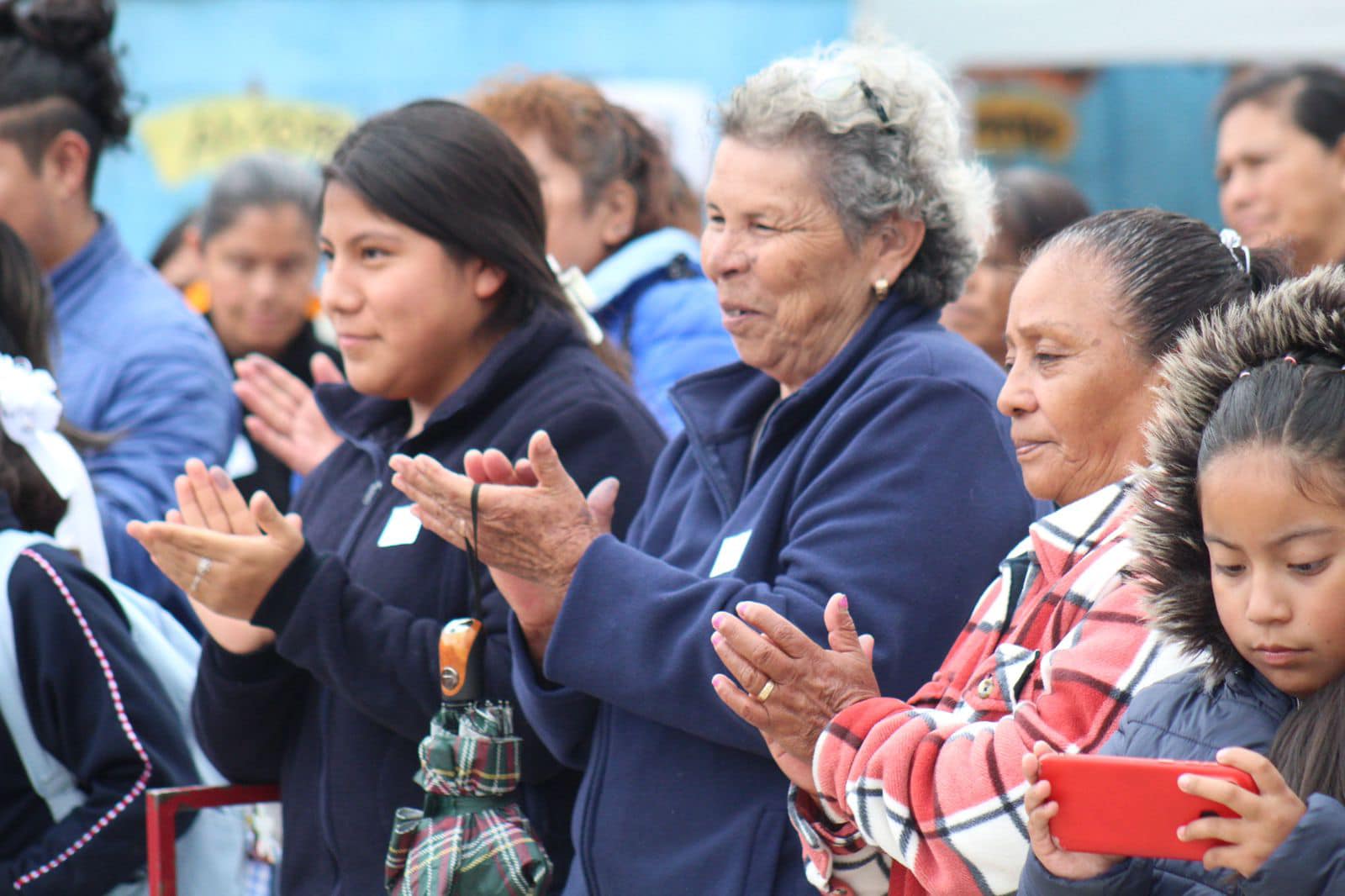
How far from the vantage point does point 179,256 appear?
6.63 metres

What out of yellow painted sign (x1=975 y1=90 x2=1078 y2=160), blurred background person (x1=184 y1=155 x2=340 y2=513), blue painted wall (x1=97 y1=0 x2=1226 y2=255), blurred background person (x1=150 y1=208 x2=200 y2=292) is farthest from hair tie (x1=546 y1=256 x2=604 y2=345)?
yellow painted sign (x1=975 y1=90 x2=1078 y2=160)

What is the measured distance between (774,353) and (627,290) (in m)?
1.49

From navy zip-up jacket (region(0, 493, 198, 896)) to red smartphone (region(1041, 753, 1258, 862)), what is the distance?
6.38 feet

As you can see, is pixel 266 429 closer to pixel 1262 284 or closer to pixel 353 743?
pixel 353 743

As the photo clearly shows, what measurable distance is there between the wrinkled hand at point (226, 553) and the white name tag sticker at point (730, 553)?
72cm

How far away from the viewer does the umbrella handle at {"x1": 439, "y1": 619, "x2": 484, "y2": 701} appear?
2498 millimetres

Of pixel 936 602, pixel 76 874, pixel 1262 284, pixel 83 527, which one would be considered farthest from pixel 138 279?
pixel 1262 284

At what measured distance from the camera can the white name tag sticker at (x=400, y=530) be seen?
284 cm

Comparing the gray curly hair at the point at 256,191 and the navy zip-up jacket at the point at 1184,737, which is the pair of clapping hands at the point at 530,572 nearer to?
the navy zip-up jacket at the point at 1184,737

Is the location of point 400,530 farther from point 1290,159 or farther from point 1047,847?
point 1290,159

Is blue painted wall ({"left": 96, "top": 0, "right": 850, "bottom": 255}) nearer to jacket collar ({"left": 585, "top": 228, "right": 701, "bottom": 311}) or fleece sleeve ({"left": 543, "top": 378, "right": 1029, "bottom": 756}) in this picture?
jacket collar ({"left": 585, "top": 228, "right": 701, "bottom": 311})

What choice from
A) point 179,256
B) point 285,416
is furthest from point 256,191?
point 285,416

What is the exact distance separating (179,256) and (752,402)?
14.9 ft

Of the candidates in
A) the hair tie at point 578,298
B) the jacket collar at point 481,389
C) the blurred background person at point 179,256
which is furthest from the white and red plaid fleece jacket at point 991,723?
the blurred background person at point 179,256
